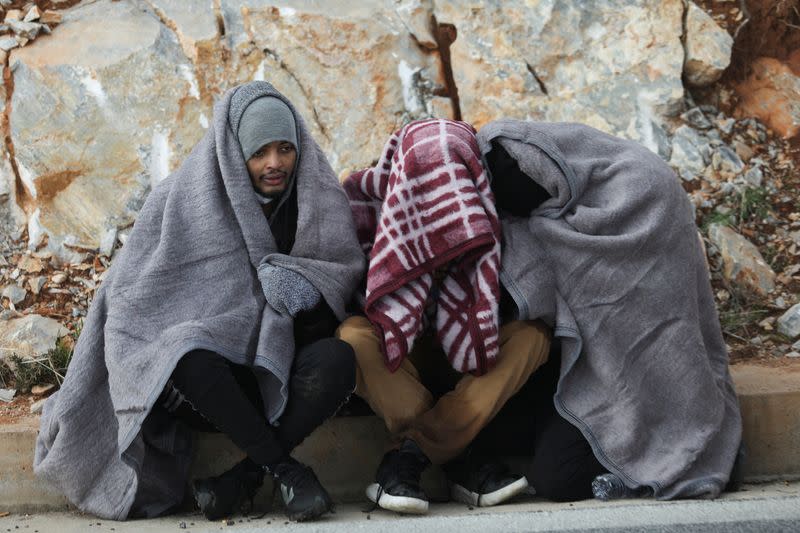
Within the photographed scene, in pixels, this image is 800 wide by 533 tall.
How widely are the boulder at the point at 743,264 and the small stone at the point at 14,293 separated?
284 centimetres

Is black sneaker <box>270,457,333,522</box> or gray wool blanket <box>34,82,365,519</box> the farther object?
gray wool blanket <box>34,82,365,519</box>

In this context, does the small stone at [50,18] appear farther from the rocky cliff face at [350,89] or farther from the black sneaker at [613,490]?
the black sneaker at [613,490]

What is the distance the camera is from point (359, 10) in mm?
4395

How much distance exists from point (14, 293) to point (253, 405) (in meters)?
1.72

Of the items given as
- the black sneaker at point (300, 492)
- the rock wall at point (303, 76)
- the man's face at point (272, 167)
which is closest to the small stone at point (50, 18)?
the rock wall at point (303, 76)

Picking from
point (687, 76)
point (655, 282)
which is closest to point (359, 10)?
point (687, 76)

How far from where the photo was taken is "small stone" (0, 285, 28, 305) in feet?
13.0

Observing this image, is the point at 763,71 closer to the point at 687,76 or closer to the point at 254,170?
the point at 687,76

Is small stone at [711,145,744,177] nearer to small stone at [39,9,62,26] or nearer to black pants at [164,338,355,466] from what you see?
black pants at [164,338,355,466]

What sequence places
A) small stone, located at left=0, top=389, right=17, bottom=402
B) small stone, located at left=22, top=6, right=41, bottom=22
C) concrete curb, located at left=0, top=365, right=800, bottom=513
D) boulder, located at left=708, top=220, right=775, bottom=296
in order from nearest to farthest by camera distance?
concrete curb, located at left=0, top=365, right=800, bottom=513 → small stone, located at left=0, top=389, right=17, bottom=402 → boulder, located at left=708, top=220, right=775, bottom=296 → small stone, located at left=22, top=6, right=41, bottom=22

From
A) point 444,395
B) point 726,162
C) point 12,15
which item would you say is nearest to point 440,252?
point 444,395

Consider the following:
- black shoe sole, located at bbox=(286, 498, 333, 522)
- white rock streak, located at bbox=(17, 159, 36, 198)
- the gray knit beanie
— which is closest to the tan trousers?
black shoe sole, located at bbox=(286, 498, 333, 522)

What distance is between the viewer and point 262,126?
290cm

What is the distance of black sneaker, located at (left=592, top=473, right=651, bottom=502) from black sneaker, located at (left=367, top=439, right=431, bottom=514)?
0.49m
